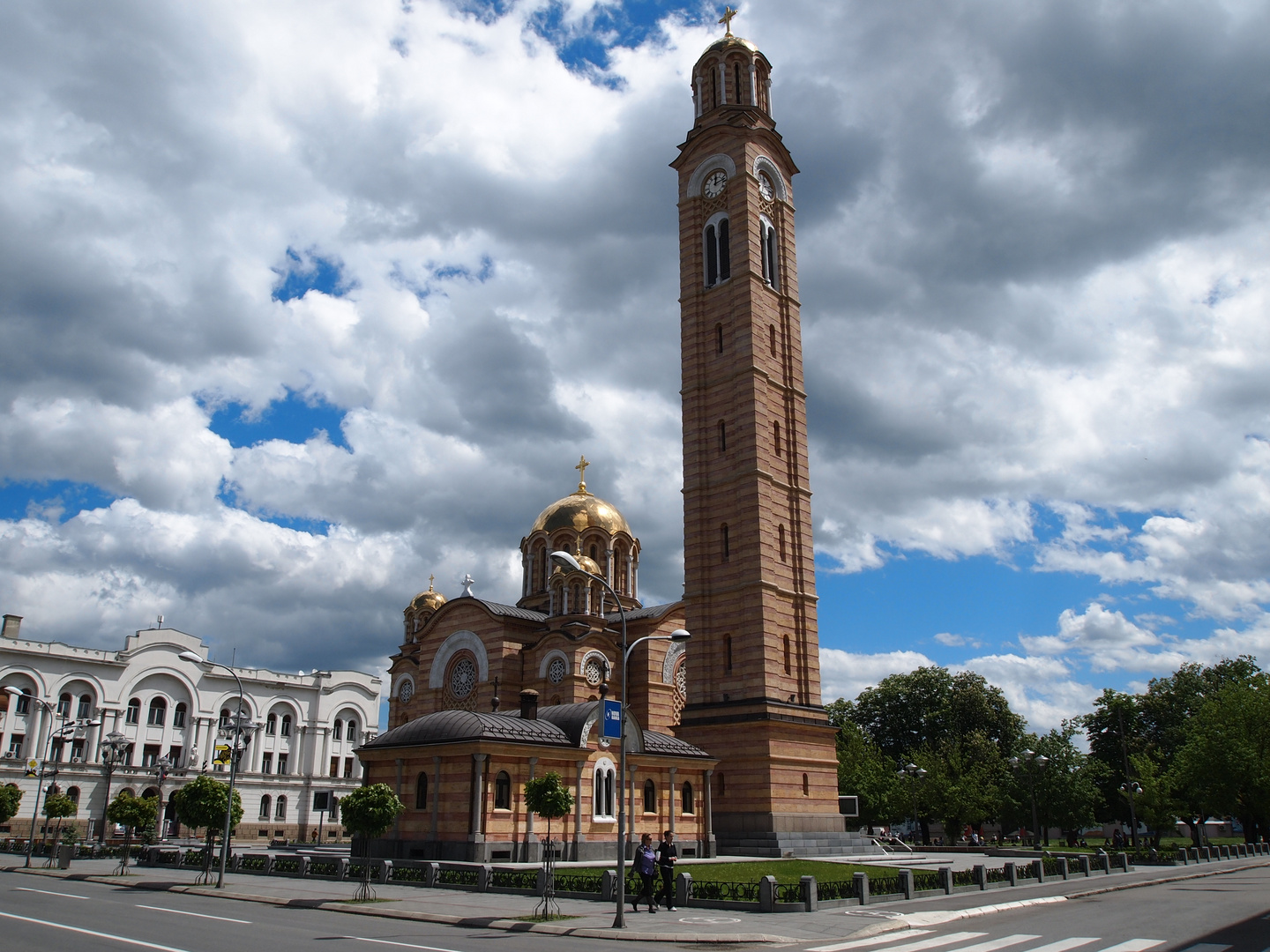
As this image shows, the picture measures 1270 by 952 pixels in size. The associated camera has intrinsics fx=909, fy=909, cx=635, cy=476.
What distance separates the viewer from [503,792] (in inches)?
1133

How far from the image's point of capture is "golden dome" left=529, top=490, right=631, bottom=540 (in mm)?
55125

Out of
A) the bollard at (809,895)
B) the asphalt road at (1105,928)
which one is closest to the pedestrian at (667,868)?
the bollard at (809,895)

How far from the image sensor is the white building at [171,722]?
50031mm

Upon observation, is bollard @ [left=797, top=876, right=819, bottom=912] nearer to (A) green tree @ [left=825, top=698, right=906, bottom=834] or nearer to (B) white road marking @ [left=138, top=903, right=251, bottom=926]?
(B) white road marking @ [left=138, top=903, right=251, bottom=926]

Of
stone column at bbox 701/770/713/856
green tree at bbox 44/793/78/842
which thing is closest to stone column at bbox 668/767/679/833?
stone column at bbox 701/770/713/856

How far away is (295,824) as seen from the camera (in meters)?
60.4

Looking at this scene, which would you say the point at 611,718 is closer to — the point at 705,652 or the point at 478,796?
the point at 478,796

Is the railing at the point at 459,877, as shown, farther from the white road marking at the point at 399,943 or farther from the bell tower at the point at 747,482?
the bell tower at the point at 747,482

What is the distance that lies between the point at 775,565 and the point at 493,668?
17.5 metres

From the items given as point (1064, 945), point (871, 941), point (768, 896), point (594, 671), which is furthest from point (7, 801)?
point (1064, 945)

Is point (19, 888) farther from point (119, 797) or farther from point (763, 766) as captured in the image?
point (763, 766)

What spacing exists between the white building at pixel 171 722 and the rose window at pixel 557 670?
16.5 m

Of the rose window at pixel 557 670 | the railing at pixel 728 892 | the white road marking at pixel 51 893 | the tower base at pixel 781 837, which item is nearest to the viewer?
the railing at pixel 728 892

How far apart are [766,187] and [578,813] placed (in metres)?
30.2
